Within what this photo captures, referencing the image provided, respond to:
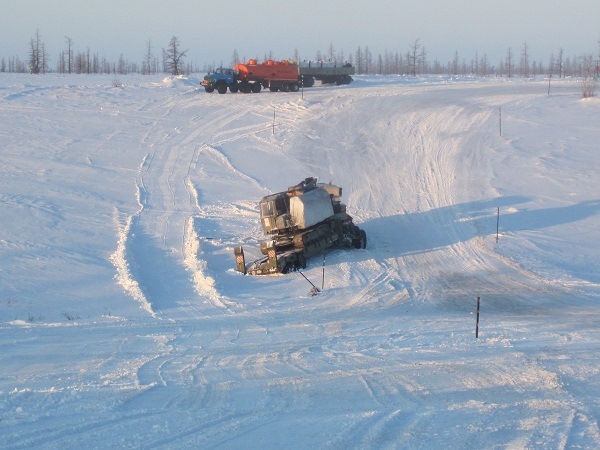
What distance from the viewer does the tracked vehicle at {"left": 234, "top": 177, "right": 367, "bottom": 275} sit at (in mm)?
20156

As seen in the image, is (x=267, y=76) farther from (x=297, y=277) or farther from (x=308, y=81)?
(x=297, y=277)

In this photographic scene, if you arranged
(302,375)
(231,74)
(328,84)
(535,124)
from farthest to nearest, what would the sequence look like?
1. (328,84)
2. (231,74)
3. (535,124)
4. (302,375)

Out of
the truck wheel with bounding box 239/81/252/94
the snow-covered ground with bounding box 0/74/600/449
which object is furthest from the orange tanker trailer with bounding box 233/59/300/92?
the snow-covered ground with bounding box 0/74/600/449

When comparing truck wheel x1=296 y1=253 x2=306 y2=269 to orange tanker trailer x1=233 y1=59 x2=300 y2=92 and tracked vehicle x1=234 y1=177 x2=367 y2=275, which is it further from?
orange tanker trailer x1=233 y1=59 x2=300 y2=92

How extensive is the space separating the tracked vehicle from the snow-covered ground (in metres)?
0.52

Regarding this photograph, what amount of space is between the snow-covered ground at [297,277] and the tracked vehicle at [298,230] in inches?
20.6

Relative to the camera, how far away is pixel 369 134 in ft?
120

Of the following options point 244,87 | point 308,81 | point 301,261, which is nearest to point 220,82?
point 244,87

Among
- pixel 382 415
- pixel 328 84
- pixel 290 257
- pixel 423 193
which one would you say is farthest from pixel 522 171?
pixel 328 84

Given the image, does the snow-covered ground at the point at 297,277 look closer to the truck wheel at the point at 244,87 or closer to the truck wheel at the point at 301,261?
the truck wheel at the point at 301,261

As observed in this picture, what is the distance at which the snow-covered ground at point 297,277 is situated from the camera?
29.7 ft

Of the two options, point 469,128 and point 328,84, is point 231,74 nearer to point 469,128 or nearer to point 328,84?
point 328,84

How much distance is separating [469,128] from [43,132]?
67.9ft

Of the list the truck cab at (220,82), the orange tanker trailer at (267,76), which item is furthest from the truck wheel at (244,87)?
the truck cab at (220,82)
